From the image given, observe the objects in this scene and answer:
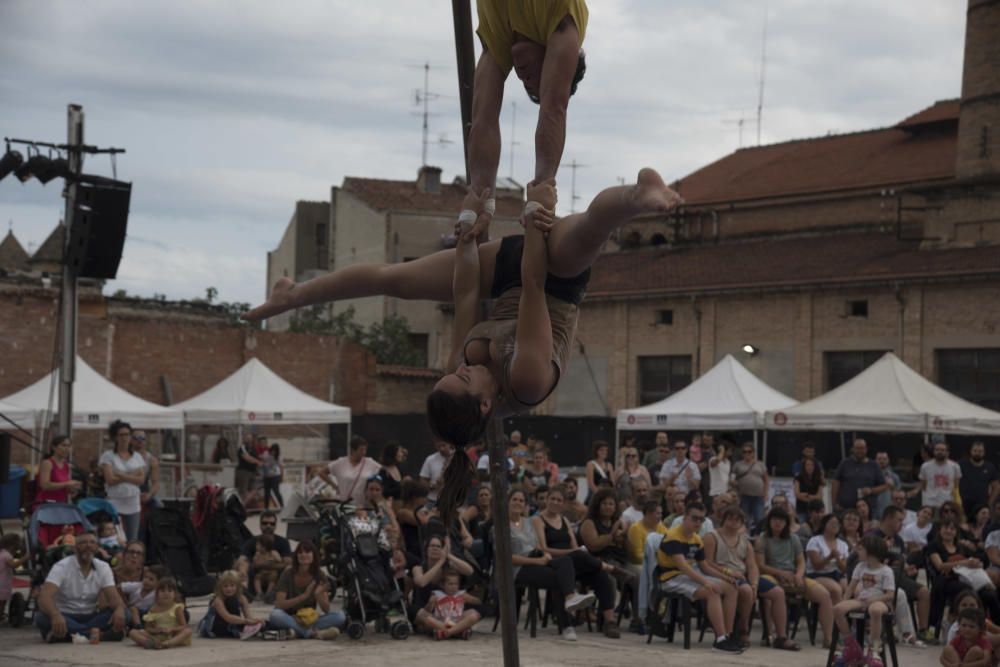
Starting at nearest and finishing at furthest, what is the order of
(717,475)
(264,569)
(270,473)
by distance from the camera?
(264,569) → (717,475) → (270,473)

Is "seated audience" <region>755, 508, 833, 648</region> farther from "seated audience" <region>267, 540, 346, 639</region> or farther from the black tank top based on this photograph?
"seated audience" <region>267, 540, 346, 639</region>

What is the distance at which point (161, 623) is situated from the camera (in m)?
10.8

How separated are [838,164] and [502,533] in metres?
35.0

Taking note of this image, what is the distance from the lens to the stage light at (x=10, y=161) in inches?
504

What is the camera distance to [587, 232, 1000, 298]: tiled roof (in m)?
30.5

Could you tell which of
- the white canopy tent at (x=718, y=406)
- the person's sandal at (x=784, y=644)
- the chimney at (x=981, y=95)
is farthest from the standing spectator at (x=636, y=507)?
the chimney at (x=981, y=95)

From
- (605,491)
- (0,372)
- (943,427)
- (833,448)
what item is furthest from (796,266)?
(605,491)

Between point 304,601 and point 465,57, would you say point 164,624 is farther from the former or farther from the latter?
point 465,57

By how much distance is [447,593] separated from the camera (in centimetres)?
1154

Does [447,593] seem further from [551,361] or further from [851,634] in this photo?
[551,361]

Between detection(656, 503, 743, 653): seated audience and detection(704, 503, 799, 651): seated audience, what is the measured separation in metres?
0.09

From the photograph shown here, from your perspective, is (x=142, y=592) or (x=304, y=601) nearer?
(x=142, y=592)

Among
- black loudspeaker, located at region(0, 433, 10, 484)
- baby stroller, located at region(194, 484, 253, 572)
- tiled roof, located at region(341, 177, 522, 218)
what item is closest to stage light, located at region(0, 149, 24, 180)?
black loudspeaker, located at region(0, 433, 10, 484)

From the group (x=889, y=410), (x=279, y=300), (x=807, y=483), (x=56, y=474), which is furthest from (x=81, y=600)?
(x=889, y=410)
